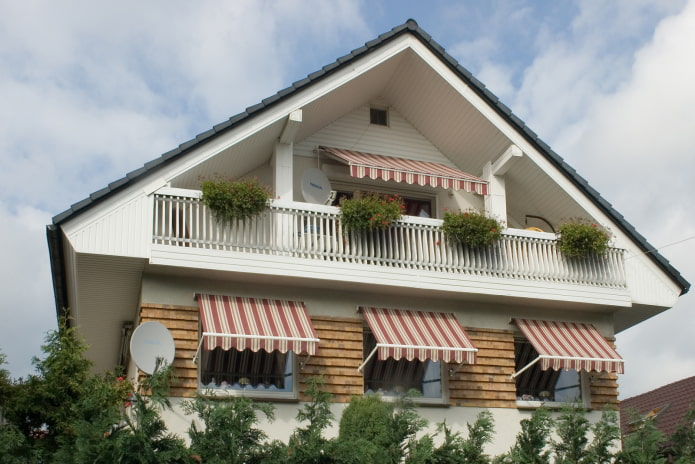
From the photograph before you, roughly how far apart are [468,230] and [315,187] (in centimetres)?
347

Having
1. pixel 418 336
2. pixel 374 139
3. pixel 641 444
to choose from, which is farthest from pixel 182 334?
pixel 641 444

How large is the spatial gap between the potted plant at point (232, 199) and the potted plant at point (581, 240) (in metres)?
6.93

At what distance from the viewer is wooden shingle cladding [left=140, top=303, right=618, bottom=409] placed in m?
18.0

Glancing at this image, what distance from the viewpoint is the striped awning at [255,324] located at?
17391 millimetres

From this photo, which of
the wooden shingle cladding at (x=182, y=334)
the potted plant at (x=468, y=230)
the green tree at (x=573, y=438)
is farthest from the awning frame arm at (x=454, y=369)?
the wooden shingle cladding at (x=182, y=334)

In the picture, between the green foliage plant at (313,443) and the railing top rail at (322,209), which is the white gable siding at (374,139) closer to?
the railing top rail at (322,209)

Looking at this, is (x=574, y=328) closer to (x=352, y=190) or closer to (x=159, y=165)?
(x=352, y=190)

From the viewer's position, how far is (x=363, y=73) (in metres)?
20.6

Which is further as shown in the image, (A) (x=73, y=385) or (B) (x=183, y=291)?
(B) (x=183, y=291)

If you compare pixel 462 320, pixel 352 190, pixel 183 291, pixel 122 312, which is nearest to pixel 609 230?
pixel 462 320

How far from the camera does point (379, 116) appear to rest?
22781 millimetres

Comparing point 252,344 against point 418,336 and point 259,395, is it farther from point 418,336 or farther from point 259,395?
point 418,336

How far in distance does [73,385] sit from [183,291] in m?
2.78

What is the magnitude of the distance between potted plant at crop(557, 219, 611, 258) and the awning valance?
319 centimetres
